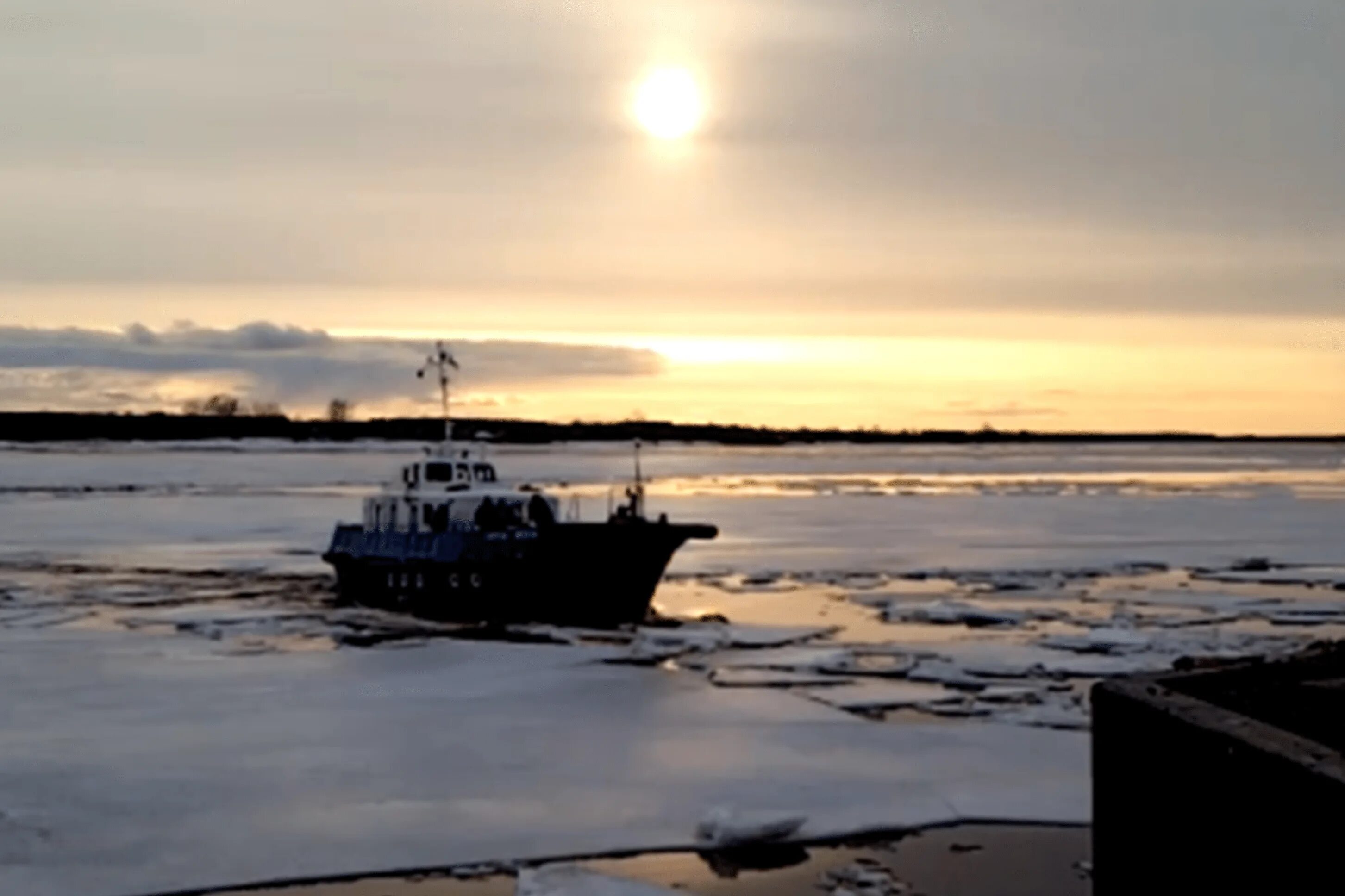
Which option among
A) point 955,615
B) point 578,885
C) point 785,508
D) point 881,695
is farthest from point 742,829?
point 785,508

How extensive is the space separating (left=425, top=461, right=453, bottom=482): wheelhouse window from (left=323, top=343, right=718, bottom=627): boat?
0.02 m

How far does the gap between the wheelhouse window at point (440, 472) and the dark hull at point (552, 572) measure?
2085 mm

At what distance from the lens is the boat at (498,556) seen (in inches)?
854

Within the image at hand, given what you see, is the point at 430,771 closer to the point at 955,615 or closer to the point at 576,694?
the point at 576,694

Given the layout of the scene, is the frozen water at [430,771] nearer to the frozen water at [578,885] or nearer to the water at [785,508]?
the frozen water at [578,885]

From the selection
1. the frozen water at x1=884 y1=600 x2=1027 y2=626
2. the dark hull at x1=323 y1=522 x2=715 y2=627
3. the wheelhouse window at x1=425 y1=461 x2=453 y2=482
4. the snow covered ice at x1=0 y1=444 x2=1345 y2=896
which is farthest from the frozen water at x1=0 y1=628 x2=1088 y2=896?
the wheelhouse window at x1=425 y1=461 x2=453 y2=482

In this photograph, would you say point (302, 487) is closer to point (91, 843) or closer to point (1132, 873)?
point (91, 843)

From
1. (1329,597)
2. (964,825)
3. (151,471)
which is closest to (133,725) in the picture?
(964,825)

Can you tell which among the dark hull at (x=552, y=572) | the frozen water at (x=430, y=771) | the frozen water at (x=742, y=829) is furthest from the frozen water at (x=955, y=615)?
the frozen water at (x=742, y=829)

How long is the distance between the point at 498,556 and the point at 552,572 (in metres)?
0.76

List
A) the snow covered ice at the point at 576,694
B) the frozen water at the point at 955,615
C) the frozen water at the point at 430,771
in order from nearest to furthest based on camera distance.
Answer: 1. the frozen water at the point at 430,771
2. the snow covered ice at the point at 576,694
3. the frozen water at the point at 955,615

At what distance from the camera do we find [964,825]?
10.4m

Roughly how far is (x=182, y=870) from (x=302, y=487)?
49.7 metres

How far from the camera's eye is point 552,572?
21922 millimetres
